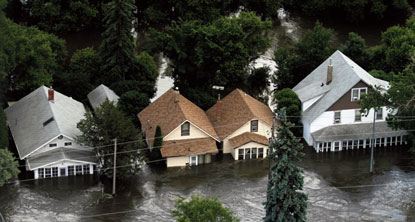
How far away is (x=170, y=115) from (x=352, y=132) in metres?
17.9

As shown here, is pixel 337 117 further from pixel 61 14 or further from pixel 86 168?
pixel 61 14

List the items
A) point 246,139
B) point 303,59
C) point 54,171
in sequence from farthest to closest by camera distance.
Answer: point 303,59 < point 246,139 < point 54,171

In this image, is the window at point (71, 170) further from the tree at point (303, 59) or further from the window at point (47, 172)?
the tree at point (303, 59)

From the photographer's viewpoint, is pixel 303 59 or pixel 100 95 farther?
pixel 303 59

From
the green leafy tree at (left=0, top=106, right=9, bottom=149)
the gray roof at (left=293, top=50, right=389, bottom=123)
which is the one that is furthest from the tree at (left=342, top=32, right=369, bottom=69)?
the green leafy tree at (left=0, top=106, right=9, bottom=149)

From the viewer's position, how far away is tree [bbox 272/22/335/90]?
7969cm

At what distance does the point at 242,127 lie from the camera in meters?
65.7

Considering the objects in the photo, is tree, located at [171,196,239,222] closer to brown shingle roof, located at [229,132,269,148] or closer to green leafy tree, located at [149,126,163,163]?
green leafy tree, located at [149,126,163,163]

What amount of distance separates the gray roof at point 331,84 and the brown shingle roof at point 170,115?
34.6 ft

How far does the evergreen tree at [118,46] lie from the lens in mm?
74875

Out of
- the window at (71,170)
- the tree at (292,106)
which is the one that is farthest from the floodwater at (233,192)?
the tree at (292,106)

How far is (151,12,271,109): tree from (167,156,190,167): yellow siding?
37.9ft

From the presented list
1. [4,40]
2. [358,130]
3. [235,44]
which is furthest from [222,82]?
[4,40]

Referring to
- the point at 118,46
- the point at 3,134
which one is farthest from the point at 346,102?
the point at 3,134
